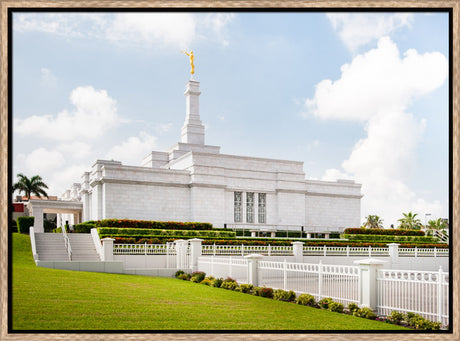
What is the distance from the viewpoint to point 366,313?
9.27 meters

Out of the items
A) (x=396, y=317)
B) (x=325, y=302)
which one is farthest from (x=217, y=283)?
(x=396, y=317)

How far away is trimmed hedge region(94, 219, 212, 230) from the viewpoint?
84.0ft

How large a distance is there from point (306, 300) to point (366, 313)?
1754 millimetres

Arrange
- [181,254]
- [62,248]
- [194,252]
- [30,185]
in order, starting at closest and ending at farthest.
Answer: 1. [194,252]
2. [181,254]
3. [62,248]
4. [30,185]

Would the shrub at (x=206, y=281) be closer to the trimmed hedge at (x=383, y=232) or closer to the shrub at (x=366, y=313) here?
the shrub at (x=366, y=313)

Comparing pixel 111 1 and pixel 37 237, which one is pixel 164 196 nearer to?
pixel 37 237

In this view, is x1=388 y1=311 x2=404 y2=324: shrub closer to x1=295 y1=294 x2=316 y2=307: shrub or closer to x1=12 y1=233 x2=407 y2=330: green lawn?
x1=12 y1=233 x2=407 y2=330: green lawn

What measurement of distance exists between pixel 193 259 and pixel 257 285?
4.86 metres

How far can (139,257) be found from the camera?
747 inches

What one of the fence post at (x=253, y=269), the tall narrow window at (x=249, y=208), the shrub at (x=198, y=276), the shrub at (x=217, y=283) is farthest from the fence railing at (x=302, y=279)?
the tall narrow window at (x=249, y=208)

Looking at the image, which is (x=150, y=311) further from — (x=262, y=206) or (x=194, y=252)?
(x=262, y=206)

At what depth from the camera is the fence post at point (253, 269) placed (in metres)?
13.4

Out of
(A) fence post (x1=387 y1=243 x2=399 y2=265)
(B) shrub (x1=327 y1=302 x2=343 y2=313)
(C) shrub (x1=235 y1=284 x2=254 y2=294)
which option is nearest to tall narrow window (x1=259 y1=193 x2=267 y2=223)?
(A) fence post (x1=387 y1=243 x2=399 y2=265)

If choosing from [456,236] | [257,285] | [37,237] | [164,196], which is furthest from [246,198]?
[456,236]
